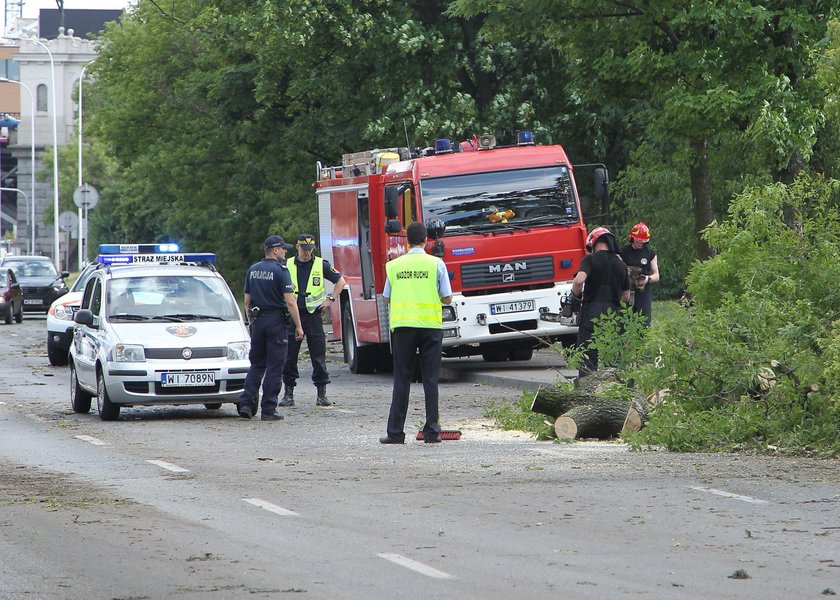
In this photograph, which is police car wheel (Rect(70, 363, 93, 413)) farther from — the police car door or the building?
the building

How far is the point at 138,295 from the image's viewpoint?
17.9 metres

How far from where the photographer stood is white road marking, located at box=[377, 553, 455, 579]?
7754 mm

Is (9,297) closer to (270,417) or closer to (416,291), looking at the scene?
(270,417)

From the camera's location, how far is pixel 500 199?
2209 centimetres

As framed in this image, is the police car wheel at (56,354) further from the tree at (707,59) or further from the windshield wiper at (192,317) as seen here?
the windshield wiper at (192,317)

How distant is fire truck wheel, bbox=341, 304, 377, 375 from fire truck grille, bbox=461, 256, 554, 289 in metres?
3.14

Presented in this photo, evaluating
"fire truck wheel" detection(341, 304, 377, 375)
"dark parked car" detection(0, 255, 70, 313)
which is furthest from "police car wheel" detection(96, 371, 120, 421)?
"dark parked car" detection(0, 255, 70, 313)

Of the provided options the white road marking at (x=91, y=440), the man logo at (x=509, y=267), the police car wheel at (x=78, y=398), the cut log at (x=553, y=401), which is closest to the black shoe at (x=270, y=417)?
the white road marking at (x=91, y=440)

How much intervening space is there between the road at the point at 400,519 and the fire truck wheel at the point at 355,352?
30.4ft

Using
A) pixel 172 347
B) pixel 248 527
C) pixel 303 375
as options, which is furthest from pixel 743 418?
pixel 303 375

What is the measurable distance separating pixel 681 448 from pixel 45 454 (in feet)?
17.3

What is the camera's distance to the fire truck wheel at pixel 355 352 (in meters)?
24.6

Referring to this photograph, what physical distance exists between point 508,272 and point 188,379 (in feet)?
20.9

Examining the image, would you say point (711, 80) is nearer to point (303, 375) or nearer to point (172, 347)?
point (303, 375)
